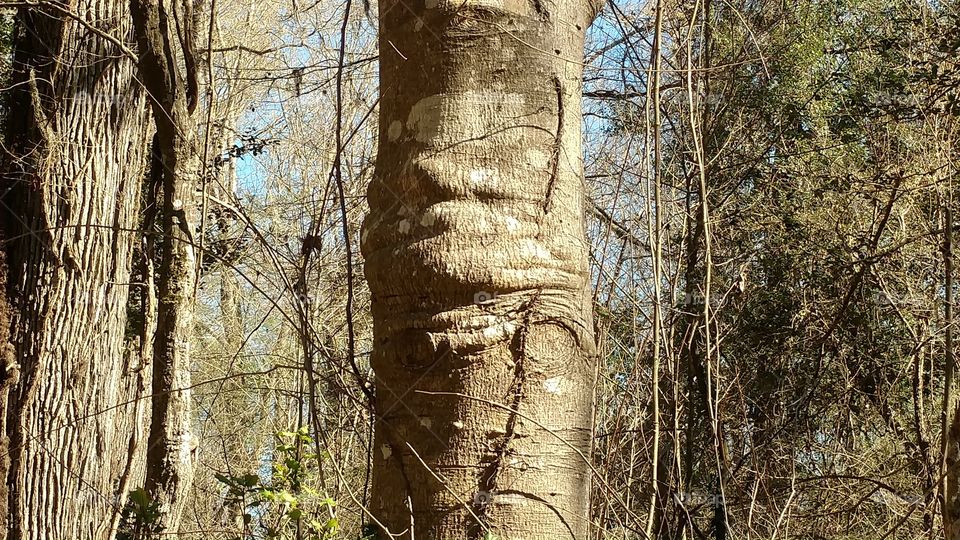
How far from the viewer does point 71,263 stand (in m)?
5.85

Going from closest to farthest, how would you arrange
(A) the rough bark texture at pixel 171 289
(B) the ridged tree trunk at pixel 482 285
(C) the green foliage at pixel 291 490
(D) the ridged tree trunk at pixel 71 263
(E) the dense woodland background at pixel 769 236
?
(B) the ridged tree trunk at pixel 482 285
(C) the green foliage at pixel 291 490
(D) the ridged tree trunk at pixel 71 263
(A) the rough bark texture at pixel 171 289
(E) the dense woodland background at pixel 769 236

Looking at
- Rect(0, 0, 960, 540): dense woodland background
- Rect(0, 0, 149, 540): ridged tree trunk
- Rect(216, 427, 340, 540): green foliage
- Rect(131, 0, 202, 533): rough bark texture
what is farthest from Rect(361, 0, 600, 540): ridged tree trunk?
Rect(0, 0, 149, 540): ridged tree trunk

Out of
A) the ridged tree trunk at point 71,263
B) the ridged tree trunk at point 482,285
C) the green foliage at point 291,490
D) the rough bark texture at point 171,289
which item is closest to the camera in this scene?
the ridged tree trunk at point 482,285

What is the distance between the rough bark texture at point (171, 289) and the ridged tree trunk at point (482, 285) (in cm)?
430

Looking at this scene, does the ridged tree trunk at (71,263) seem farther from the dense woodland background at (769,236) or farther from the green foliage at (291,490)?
the green foliage at (291,490)

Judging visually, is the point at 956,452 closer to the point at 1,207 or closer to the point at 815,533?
the point at 815,533

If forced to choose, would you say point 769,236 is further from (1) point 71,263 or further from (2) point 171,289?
(1) point 71,263

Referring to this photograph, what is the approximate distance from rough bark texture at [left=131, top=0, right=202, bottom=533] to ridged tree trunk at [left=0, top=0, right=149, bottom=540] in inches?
6.1

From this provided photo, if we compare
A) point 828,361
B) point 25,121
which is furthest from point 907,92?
point 25,121

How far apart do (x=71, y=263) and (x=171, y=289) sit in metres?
0.66

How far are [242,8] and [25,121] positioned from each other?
6.82 metres

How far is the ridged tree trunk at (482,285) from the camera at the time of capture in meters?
1.54

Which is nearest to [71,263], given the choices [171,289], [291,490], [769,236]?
[171,289]

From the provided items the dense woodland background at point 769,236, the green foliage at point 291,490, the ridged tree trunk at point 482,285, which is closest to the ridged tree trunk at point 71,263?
the dense woodland background at point 769,236
